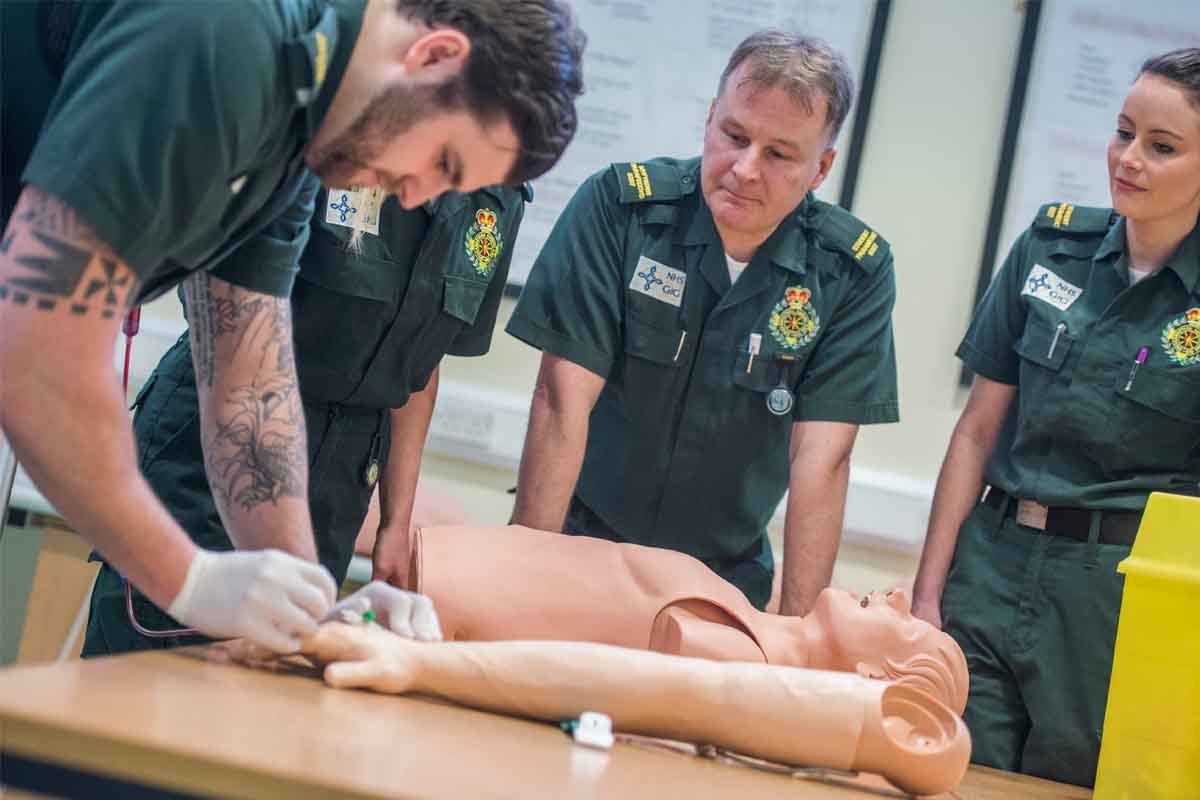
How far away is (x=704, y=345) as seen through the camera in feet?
7.91

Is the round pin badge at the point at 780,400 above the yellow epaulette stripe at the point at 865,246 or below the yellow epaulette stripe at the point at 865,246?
below

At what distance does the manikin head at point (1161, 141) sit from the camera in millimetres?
2279

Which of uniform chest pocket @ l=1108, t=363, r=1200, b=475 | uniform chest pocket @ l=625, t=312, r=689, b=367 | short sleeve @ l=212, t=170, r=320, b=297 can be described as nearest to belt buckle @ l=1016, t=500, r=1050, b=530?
uniform chest pocket @ l=1108, t=363, r=1200, b=475

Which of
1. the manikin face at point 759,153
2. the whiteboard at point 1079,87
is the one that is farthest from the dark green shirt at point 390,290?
the whiteboard at point 1079,87

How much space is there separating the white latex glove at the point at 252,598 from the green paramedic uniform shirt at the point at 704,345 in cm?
114

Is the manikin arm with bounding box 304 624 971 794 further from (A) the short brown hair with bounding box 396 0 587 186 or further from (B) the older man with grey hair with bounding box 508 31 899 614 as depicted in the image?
(B) the older man with grey hair with bounding box 508 31 899 614

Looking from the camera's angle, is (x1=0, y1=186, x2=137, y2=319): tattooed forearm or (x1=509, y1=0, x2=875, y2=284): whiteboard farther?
(x1=509, y1=0, x2=875, y2=284): whiteboard

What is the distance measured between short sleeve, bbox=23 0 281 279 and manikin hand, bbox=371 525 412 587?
108 centimetres

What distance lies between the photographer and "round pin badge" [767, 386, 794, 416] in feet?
7.81

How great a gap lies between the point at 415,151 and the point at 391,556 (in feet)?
3.45

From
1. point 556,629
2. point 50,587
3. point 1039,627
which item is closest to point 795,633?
point 556,629

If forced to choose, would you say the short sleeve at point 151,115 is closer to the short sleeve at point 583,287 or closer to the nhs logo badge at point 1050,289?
the short sleeve at point 583,287

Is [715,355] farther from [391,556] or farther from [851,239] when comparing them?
[391,556]

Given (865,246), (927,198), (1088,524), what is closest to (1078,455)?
(1088,524)
